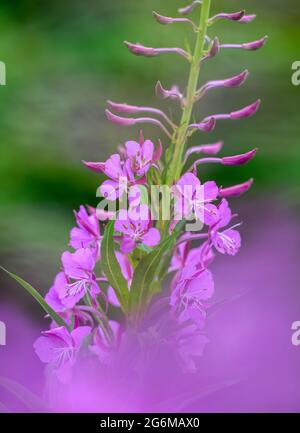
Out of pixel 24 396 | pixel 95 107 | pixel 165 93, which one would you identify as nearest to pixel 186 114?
pixel 165 93

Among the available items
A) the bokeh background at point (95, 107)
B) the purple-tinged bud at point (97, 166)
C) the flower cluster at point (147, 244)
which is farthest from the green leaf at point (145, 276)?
the bokeh background at point (95, 107)

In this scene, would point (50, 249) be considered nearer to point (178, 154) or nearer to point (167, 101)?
point (167, 101)

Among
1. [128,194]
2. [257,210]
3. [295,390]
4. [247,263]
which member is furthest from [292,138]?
[128,194]

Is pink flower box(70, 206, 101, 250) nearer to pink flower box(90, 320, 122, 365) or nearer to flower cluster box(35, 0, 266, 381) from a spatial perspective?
flower cluster box(35, 0, 266, 381)

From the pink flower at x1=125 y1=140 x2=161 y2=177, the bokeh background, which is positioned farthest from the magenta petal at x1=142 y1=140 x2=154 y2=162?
the bokeh background

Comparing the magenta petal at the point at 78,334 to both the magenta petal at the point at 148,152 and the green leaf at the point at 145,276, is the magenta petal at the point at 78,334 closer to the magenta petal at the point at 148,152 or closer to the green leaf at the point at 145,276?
the green leaf at the point at 145,276

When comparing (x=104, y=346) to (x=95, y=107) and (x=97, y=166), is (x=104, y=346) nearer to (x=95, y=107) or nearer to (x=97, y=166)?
(x=97, y=166)
